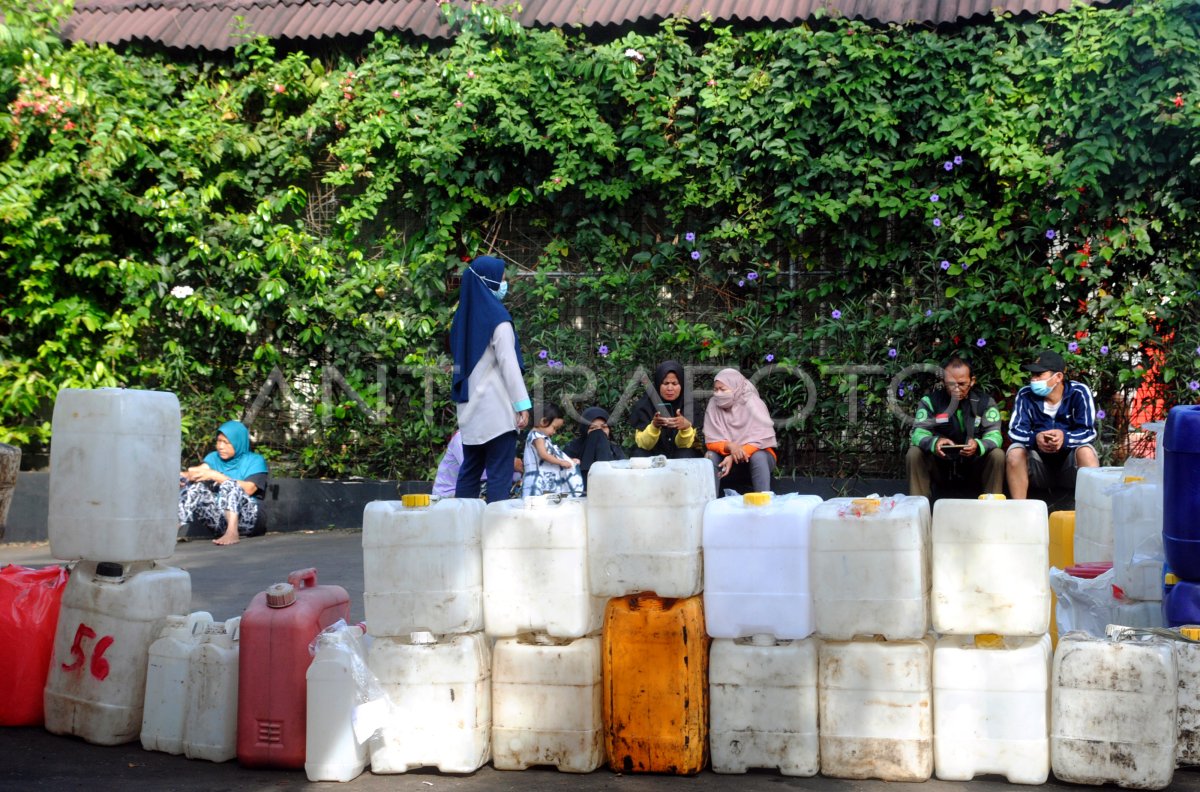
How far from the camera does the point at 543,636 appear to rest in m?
4.55

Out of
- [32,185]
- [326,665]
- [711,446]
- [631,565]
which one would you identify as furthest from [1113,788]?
[32,185]

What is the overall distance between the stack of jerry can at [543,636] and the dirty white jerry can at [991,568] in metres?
1.19

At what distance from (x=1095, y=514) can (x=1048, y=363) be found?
3.27m

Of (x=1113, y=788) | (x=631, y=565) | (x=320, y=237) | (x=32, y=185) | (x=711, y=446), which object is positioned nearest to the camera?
(x=1113, y=788)

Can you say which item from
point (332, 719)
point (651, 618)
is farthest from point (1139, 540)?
point (332, 719)

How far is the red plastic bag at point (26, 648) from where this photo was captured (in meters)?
5.18

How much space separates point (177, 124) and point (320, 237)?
1476 mm

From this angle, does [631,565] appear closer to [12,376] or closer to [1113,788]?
[1113,788]

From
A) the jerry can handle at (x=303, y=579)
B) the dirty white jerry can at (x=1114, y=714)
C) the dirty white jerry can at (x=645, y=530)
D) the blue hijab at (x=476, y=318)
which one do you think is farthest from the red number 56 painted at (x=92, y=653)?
the dirty white jerry can at (x=1114, y=714)

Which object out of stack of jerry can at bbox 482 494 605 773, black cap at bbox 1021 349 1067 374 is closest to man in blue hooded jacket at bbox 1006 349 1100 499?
black cap at bbox 1021 349 1067 374

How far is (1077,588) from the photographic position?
5113 mm

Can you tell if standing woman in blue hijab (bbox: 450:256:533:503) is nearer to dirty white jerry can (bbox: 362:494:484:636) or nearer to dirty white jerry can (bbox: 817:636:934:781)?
dirty white jerry can (bbox: 362:494:484:636)

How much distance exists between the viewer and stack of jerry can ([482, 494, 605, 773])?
176 inches

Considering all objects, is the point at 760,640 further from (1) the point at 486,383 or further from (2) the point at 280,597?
(1) the point at 486,383
